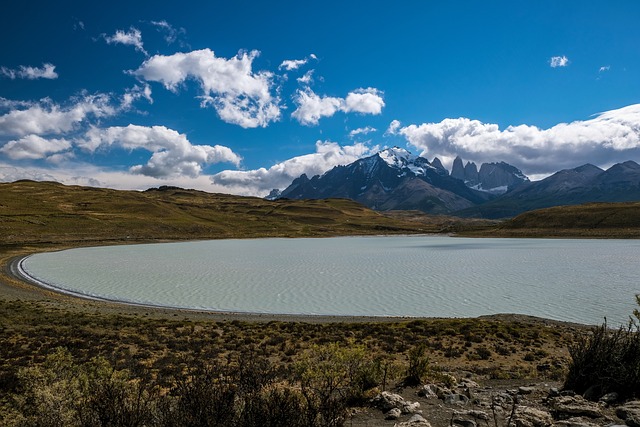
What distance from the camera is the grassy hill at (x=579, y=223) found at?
498 feet

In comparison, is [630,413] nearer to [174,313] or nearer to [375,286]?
[174,313]

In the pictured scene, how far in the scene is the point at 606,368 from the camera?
34.7ft

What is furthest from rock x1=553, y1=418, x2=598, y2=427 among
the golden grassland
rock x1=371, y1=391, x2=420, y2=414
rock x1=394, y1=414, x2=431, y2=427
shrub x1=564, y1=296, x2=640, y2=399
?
the golden grassland

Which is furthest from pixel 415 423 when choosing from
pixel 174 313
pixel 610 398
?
pixel 174 313

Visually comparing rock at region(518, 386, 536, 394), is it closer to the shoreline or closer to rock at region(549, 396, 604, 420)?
rock at region(549, 396, 604, 420)

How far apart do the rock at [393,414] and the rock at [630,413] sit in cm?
486

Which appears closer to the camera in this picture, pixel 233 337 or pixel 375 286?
pixel 233 337

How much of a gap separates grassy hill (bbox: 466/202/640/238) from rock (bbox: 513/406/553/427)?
6553 inches

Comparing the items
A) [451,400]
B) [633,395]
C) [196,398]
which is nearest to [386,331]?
[451,400]

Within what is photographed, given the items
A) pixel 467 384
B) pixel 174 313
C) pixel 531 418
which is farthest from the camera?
pixel 174 313

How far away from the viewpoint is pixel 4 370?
1622cm

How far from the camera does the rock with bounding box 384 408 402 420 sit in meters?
9.84

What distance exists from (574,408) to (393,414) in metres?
4.22

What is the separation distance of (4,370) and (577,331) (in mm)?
31059
